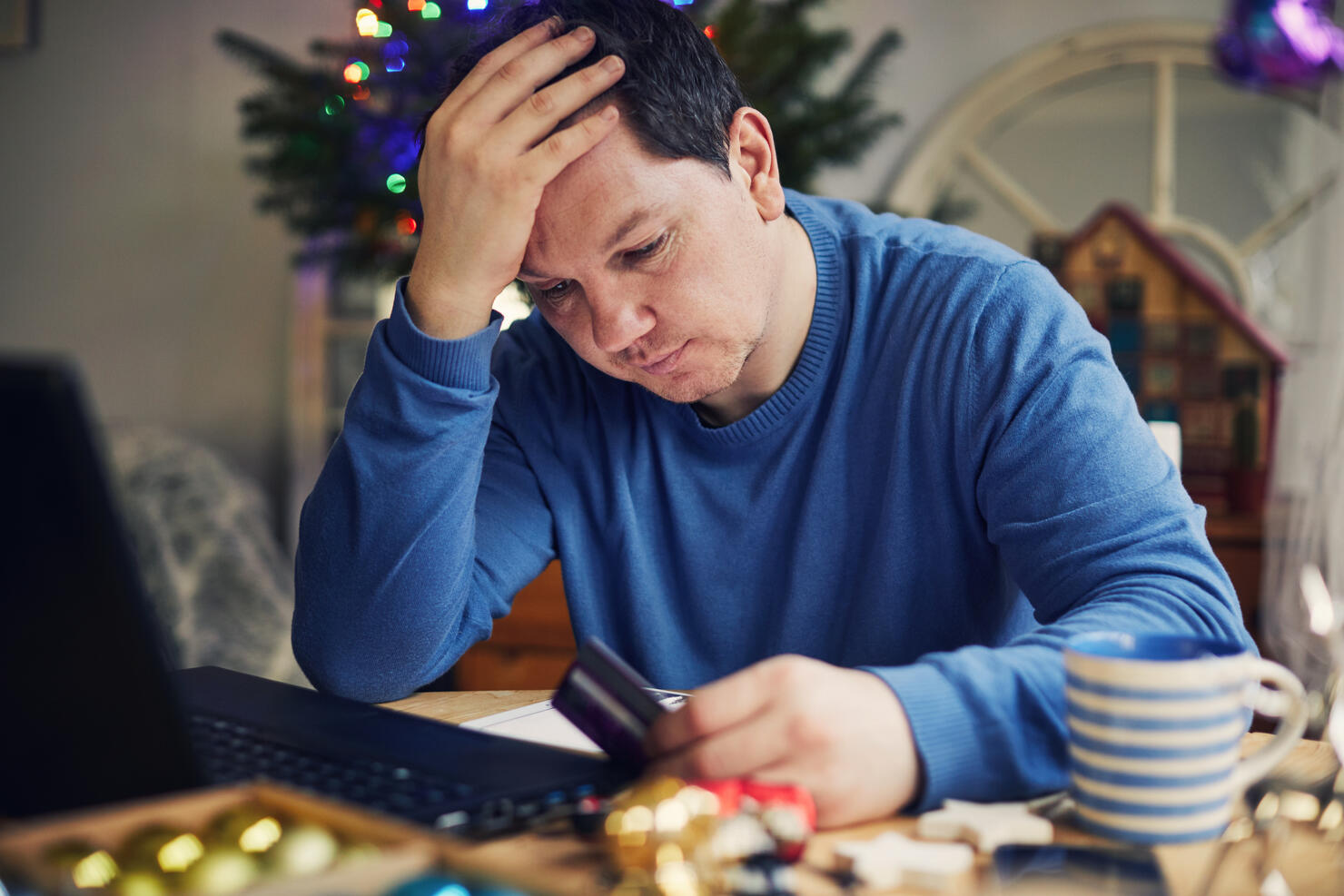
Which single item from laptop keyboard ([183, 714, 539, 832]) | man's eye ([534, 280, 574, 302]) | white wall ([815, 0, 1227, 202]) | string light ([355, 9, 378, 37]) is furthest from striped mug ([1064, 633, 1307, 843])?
white wall ([815, 0, 1227, 202])

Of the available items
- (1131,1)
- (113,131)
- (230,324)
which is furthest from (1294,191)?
(113,131)

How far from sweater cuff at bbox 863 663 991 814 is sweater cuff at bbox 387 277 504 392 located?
0.44m

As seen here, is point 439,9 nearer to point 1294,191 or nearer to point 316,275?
point 316,275

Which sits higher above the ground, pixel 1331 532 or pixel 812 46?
pixel 812 46

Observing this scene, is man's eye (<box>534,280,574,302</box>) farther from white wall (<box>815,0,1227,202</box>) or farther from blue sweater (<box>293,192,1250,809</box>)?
white wall (<box>815,0,1227,202</box>)

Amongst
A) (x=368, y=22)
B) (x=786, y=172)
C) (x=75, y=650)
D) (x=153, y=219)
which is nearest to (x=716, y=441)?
(x=75, y=650)

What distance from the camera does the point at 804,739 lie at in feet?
1.80

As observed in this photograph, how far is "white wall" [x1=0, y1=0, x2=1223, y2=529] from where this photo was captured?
3.37 m

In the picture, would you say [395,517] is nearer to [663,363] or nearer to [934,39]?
[663,363]

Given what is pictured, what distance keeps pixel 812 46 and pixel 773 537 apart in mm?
1233

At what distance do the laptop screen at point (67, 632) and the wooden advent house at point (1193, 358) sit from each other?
217 centimetres

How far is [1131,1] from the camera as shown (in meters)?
2.76

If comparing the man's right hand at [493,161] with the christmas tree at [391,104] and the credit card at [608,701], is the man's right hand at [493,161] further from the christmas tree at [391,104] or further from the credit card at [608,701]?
the christmas tree at [391,104]

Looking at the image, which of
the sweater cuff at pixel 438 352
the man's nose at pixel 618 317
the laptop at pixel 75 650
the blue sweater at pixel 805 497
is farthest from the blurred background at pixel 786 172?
the laptop at pixel 75 650
